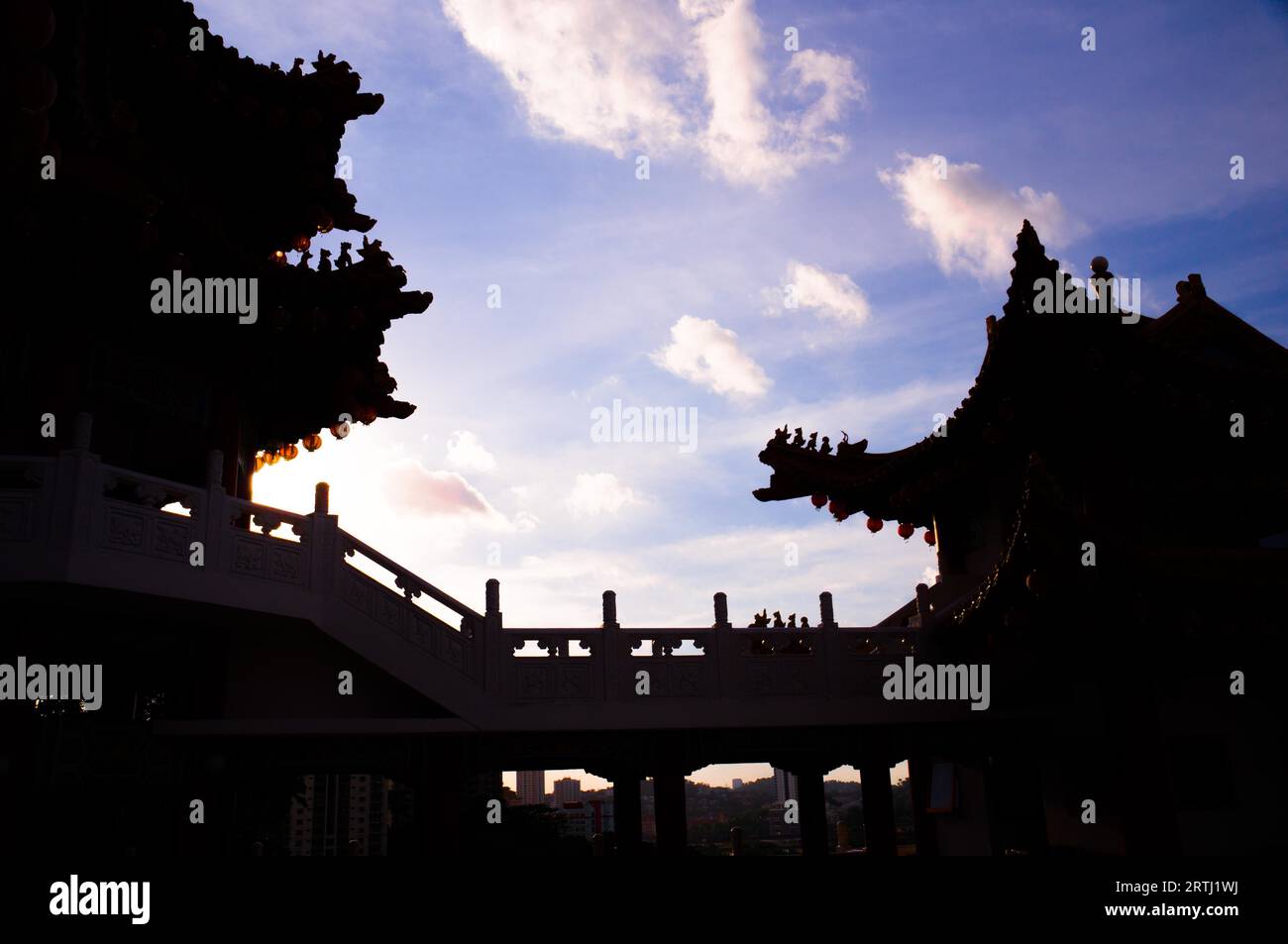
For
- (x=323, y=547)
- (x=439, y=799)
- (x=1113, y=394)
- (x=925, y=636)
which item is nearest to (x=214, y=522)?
(x=323, y=547)

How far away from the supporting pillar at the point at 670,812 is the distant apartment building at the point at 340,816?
125 feet

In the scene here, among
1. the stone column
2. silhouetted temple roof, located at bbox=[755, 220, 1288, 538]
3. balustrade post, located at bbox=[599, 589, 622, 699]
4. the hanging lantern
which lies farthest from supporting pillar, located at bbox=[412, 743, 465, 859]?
silhouetted temple roof, located at bbox=[755, 220, 1288, 538]

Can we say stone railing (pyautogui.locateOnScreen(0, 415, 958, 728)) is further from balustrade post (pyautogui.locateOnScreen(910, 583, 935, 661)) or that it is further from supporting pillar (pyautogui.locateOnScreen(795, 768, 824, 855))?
supporting pillar (pyautogui.locateOnScreen(795, 768, 824, 855))

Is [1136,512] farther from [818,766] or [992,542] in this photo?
[818,766]

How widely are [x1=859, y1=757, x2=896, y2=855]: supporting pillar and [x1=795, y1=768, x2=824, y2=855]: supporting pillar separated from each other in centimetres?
160

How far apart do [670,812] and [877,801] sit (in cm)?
312

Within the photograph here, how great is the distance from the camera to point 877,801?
578 inches

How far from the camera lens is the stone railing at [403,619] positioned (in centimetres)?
1038

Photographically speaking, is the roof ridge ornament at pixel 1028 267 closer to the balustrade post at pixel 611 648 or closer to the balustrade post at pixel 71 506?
the balustrade post at pixel 611 648

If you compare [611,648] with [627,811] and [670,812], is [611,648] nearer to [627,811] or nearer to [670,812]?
[670,812]

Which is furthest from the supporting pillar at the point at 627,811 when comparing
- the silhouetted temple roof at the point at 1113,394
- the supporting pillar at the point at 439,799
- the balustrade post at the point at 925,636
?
the silhouetted temple roof at the point at 1113,394

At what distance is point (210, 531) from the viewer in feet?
37.4

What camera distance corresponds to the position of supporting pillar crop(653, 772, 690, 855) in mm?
13469
